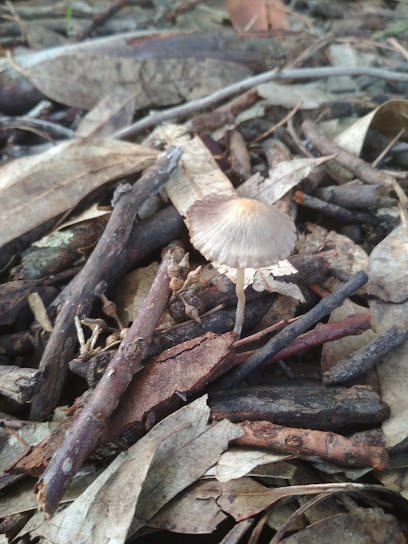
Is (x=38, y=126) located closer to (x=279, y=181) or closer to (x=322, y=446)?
(x=279, y=181)

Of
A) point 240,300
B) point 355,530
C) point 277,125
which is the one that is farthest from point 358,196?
point 355,530

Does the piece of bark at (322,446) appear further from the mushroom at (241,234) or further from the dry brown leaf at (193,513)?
the mushroom at (241,234)

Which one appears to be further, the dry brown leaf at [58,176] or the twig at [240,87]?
the twig at [240,87]

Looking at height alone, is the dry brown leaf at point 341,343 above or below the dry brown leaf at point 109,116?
below

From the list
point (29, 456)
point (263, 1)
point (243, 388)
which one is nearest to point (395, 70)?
point (263, 1)

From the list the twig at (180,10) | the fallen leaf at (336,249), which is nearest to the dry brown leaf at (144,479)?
the fallen leaf at (336,249)

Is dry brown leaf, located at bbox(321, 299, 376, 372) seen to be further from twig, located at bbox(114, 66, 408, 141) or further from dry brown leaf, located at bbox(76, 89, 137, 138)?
dry brown leaf, located at bbox(76, 89, 137, 138)

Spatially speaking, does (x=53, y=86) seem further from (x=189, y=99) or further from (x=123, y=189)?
(x=123, y=189)

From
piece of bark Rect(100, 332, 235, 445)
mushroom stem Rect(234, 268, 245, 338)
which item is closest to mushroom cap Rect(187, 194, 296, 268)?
mushroom stem Rect(234, 268, 245, 338)
